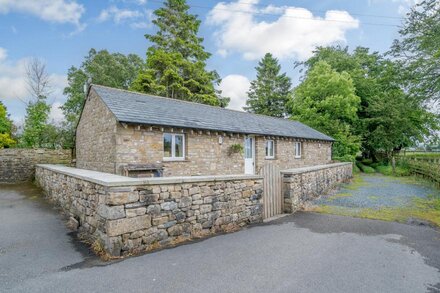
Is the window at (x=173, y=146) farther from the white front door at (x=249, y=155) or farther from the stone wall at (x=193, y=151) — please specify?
the white front door at (x=249, y=155)

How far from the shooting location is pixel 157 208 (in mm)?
4965

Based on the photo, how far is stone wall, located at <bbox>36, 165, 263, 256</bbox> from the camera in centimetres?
448

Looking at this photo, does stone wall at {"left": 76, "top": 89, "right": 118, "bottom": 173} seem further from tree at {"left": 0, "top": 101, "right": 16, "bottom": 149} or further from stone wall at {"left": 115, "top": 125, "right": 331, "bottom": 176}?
tree at {"left": 0, "top": 101, "right": 16, "bottom": 149}

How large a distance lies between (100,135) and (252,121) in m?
9.82

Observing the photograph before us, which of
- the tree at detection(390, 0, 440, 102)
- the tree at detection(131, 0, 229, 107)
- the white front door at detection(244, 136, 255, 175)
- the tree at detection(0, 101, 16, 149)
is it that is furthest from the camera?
the tree at detection(131, 0, 229, 107)

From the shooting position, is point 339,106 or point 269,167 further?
point 339,106

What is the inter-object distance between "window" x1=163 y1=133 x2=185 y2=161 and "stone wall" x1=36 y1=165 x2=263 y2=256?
4.25m

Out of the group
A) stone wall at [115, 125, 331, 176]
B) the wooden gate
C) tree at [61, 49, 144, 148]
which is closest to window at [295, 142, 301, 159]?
stone wall at [115, 125, 331, 176]

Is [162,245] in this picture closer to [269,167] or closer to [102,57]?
[269,167]

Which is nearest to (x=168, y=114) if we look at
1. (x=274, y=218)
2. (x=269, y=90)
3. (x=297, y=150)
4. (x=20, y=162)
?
(x=274, y=218)

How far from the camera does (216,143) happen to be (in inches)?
489

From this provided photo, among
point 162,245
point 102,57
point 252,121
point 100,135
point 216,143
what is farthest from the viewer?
point 102,57

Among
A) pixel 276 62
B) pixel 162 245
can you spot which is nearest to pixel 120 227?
pixel 162 245

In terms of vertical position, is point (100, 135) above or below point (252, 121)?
below
